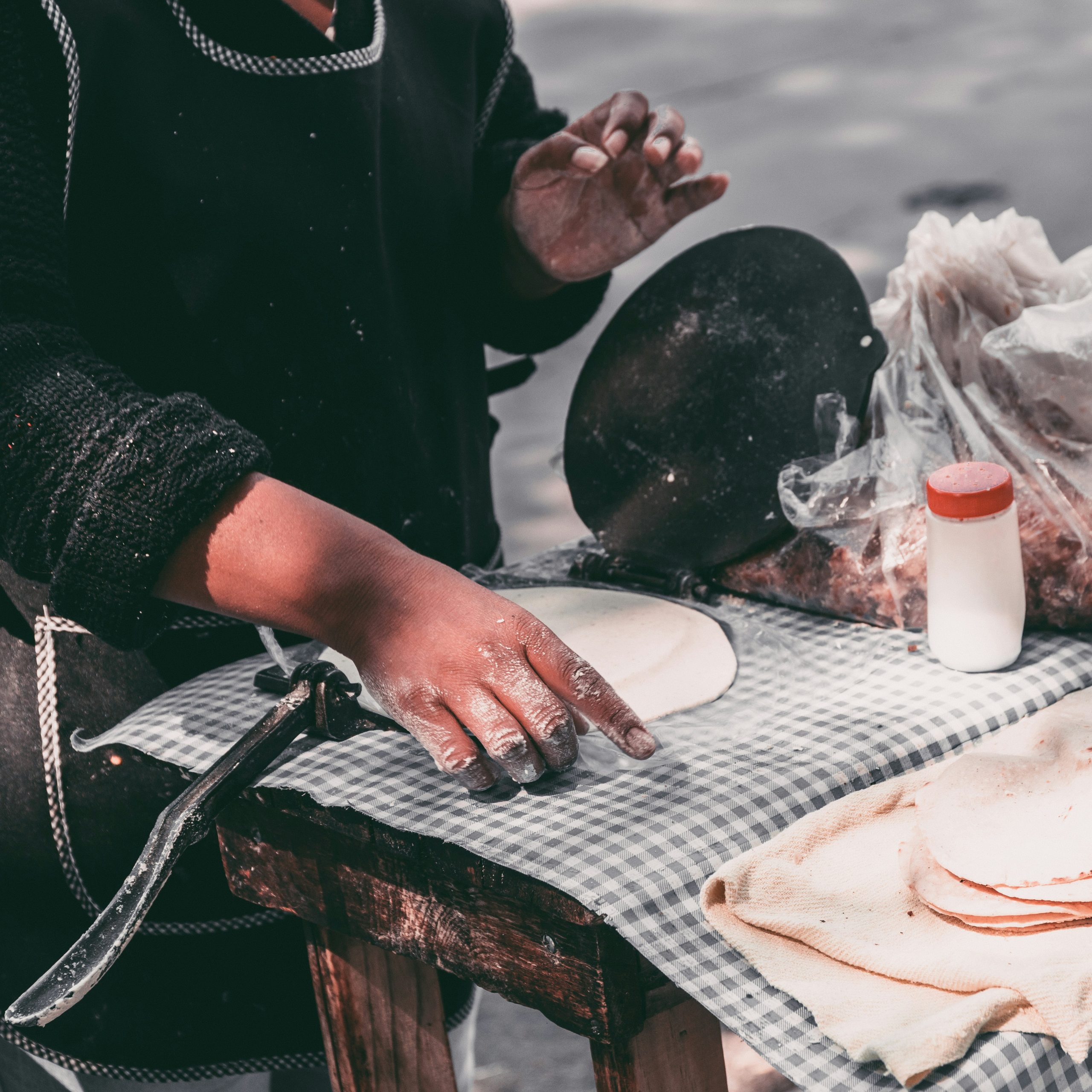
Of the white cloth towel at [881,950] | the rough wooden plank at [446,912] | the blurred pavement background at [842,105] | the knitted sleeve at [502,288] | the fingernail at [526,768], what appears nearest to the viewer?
the white cloth towel at [881,950]

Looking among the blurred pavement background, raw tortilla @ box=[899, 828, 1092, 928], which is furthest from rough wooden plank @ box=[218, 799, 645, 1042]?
the blurred pavement background

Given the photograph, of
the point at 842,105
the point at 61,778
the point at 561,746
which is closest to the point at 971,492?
the point at 561,746

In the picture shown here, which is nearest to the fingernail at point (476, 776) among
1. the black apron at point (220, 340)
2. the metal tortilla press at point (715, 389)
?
the black apron at point (220, 340)

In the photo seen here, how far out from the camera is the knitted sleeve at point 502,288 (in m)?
1.69

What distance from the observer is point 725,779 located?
108 cm

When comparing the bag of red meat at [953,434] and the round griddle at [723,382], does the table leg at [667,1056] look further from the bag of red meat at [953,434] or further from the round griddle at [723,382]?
the round griddle at [723,382]

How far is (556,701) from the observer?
106 centimetres

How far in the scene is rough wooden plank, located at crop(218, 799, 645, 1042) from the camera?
94 cm

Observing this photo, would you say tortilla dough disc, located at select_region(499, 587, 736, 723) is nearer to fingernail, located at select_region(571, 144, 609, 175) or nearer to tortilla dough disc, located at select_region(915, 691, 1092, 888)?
tortilla dough disc, located at select_region(915, 691, 1092, 888)

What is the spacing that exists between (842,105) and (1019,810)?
6.77 m

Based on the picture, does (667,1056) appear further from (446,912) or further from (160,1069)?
(160,1069)

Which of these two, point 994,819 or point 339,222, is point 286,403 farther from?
point 994,819

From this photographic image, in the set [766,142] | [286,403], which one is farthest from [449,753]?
[766,142]

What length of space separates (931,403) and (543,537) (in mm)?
2801
